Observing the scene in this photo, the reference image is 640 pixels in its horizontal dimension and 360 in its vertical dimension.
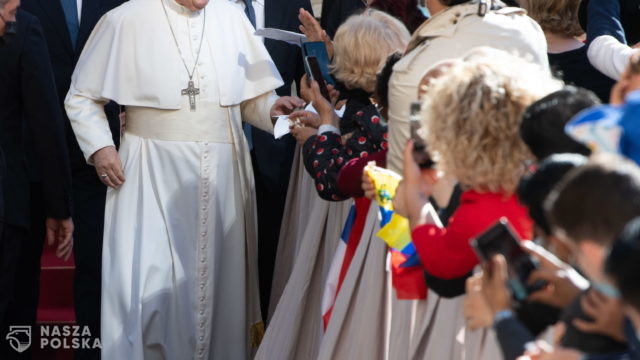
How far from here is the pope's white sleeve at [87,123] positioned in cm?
515

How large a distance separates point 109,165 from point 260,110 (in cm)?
80

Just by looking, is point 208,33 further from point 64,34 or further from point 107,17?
point 64,34

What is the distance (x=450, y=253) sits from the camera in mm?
2787

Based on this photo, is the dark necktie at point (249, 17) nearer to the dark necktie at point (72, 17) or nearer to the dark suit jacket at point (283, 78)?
the dark suit jacket at point (283, 78)

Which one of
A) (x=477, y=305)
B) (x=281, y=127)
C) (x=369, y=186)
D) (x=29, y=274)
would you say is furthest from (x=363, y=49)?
(x=29, y=274)

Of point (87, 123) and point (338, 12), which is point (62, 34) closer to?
point (87, 123)

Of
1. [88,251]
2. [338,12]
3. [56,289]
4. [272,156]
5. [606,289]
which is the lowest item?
[56,289]

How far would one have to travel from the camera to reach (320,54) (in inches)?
191

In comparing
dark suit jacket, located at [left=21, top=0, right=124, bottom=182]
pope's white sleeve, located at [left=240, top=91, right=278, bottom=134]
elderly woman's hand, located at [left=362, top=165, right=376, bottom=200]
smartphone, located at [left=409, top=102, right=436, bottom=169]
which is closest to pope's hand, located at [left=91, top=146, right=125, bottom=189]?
pope's white sleeve, located at [left=240, top=91, right=278, bottom=134]

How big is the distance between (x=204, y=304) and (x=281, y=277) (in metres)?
0.59

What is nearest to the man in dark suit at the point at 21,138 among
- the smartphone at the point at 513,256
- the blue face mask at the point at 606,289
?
the smartphone at the point at 513,256

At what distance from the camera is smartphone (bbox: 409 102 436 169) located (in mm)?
3036

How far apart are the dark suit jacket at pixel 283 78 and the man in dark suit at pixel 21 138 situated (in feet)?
4.42

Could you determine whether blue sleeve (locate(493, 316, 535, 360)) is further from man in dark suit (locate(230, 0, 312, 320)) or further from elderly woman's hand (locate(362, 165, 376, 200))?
man in dark suit (locate(230, 0, 312, 320))
